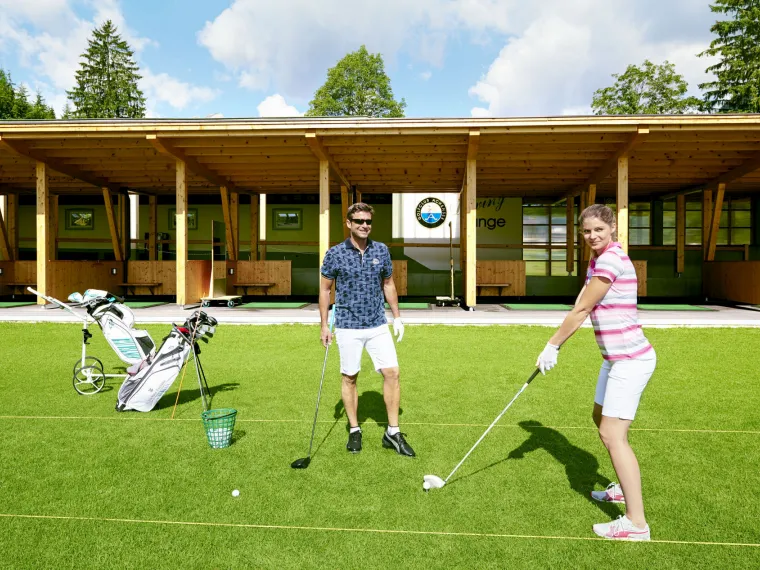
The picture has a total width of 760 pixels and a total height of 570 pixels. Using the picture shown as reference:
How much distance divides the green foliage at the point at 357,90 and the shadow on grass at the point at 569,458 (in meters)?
33.1

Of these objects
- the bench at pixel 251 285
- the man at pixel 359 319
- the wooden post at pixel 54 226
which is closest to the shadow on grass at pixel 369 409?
the man at pixel 359 319

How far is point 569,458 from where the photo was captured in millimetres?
3559

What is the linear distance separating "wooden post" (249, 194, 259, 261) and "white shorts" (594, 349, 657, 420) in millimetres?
14224

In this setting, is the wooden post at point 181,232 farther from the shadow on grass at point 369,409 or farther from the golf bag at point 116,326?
the shadow on grass at point 369,409

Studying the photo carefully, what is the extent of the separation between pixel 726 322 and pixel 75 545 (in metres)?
10.5

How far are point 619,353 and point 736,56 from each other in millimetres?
31483

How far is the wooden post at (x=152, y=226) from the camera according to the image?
650 inches

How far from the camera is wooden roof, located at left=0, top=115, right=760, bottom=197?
403 inches

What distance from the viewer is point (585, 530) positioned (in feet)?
8.64

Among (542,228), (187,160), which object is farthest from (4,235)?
(542,228)

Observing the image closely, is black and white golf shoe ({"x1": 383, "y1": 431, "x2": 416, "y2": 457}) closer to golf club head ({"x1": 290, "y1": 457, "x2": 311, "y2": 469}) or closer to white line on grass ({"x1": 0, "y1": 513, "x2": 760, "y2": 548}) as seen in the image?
golf club head ({"x1": 290, "y1": 457, "x2": 311, "y2": 469})

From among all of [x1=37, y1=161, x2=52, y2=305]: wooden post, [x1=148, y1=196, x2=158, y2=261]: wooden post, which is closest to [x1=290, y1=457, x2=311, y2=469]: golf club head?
[x1=37, y1=161, x2=52, y2=305]: wooden post

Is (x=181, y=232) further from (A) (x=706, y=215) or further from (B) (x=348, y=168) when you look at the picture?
(A) (x=706, y=215)

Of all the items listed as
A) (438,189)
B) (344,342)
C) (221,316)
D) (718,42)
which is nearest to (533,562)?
(344,342)
